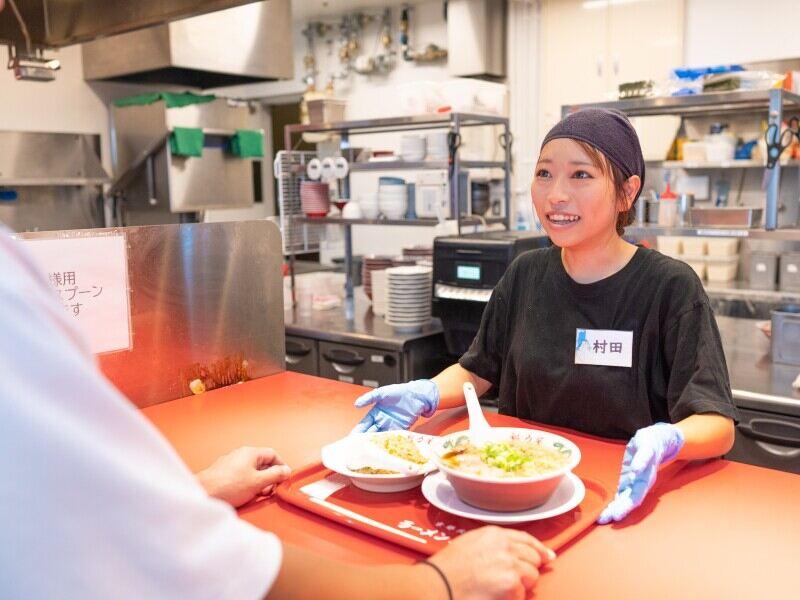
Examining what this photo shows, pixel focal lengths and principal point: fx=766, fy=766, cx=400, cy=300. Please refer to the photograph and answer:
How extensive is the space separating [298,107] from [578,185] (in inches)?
267

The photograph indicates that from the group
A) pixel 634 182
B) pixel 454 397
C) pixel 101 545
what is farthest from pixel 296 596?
pixel 634 182

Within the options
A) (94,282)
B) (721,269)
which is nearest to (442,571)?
(94,282)

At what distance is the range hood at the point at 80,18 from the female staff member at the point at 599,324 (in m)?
1.24

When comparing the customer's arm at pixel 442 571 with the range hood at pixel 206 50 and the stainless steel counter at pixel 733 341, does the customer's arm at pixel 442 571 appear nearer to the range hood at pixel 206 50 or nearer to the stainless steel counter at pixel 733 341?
the stainless steel counter at pixel 733 341

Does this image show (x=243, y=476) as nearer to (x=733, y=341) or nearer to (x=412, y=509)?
(x=412, y=509)

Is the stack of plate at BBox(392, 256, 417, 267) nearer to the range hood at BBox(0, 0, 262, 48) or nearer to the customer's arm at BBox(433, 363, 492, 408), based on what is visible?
the range hood at BBox(0, 0, 262, 48)

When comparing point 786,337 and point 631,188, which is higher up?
point 631,188

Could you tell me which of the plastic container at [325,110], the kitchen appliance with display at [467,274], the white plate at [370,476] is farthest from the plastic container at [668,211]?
the white plate at [370,476]

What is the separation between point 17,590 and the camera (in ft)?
1.77

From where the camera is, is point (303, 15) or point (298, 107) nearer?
point (303, 15)

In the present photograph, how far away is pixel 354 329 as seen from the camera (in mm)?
3691

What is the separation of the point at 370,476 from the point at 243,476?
0.74 ft

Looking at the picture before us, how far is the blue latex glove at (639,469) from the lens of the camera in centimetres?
120

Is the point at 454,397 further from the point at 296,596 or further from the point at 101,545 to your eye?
the point at 101,545
